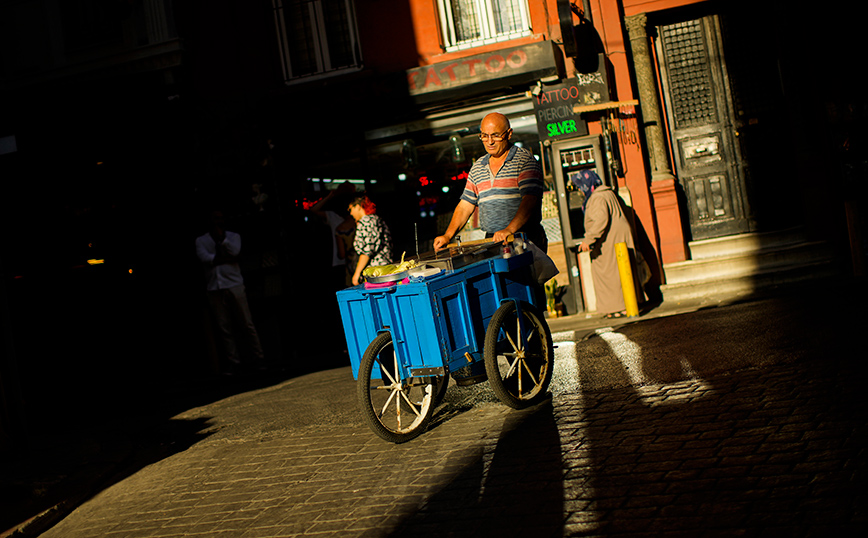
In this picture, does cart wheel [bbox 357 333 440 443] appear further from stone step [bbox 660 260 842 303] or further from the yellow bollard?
stone step [bbox 660 260 842 303]

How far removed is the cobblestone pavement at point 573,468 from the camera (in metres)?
3.51

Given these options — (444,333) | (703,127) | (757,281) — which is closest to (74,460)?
(444,333)

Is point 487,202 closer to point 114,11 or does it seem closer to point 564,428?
point 564,428

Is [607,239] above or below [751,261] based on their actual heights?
above

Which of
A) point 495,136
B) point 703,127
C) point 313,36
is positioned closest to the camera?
point 495,136

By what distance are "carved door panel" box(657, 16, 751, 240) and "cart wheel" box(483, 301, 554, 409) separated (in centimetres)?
691

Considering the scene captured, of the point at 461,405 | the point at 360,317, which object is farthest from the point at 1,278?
the point at 461,405

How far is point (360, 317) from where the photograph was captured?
5652 millimetres

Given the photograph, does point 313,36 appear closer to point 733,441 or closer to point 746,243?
point 746,243

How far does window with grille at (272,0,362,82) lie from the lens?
13109 millimetres

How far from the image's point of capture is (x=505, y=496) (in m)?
4.04

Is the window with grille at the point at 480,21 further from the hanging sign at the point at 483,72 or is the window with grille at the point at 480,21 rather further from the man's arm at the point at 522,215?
the man's arm at the point at 522,215

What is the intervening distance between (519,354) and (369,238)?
382 centimetres

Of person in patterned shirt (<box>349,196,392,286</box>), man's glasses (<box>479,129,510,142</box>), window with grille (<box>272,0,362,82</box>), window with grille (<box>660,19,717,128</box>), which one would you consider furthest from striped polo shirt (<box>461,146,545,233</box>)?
window with grille (<box>272,0,362,82</box>)
